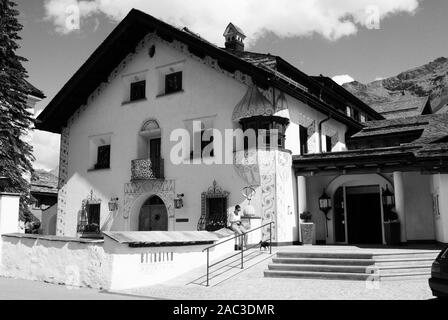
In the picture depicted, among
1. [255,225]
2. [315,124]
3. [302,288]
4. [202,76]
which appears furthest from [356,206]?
[302,288]

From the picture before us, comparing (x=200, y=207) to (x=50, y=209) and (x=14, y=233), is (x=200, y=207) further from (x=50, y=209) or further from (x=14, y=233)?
(x=50, y=209)

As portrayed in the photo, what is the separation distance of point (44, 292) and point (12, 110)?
11610mm

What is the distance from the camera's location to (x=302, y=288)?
37.2 feet

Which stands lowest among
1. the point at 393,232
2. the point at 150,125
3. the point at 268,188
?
the point at 393,232

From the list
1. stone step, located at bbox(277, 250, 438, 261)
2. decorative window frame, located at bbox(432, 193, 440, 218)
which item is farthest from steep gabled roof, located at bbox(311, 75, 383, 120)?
stone step, located at bbox(277, 250, 438, 261)

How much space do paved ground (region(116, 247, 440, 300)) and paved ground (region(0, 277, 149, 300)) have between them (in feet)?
2.56

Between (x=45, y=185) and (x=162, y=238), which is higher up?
(x=45, y=185)

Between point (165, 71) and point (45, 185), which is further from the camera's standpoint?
point (45, 185)

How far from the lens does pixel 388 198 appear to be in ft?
65.2

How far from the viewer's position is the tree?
65.8 ft

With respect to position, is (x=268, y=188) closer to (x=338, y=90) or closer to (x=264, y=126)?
(x=264, y=126)

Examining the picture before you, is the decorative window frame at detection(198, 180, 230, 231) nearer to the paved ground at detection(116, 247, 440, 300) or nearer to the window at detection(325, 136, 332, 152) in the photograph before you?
the paved ground at detection(116, 247, 440, 300)

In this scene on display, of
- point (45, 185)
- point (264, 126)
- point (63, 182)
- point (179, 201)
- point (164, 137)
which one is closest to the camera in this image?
point (264, 126)

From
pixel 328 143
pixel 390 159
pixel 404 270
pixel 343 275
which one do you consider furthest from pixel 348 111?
pixel 343 275
